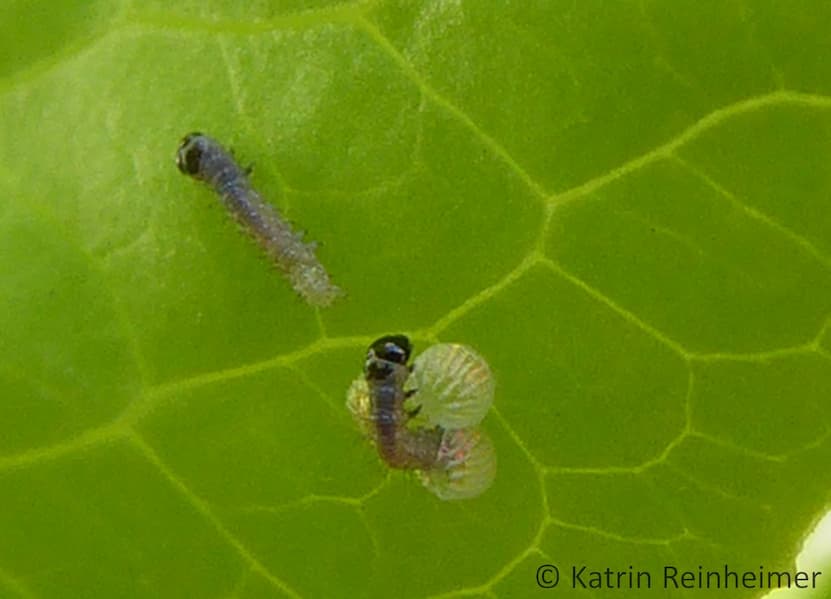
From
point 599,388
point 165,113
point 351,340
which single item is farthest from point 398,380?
point 165,113

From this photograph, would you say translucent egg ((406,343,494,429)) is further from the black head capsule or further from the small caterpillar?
the black head capsule

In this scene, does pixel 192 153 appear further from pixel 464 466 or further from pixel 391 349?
pixel 464 466

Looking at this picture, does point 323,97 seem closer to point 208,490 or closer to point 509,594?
point 208,490

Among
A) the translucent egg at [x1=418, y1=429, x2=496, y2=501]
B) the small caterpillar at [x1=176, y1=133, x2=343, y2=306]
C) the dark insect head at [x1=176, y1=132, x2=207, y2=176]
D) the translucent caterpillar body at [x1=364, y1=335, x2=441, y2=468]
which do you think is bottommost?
the translucent egg at [x1=418, y1=429, x2=496, y2=501]

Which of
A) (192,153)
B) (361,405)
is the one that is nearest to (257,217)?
(192,153)

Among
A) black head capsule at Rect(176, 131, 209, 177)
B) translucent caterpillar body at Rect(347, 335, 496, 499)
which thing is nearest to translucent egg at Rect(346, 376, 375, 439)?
translucent caterpillar body at Rect(347, 335, 496, 499)

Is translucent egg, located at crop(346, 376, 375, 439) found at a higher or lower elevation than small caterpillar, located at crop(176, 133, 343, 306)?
lower

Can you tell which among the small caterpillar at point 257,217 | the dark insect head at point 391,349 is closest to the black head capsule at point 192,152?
the small caterpillar at point 257,217
